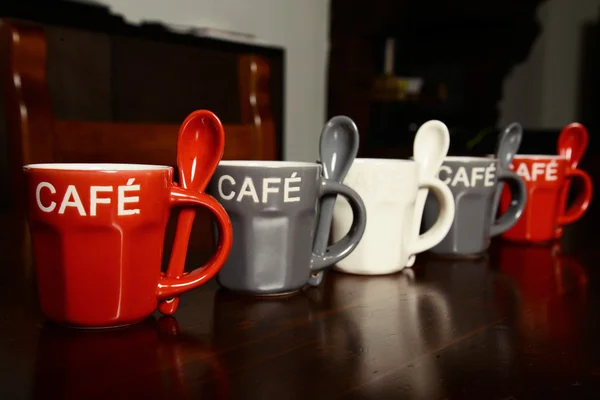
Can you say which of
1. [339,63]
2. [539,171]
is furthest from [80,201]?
[339,63]

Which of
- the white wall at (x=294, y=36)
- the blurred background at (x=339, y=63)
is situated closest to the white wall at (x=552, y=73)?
the blurred background at (x=339, y=63)

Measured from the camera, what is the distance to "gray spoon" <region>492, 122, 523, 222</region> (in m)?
0.78

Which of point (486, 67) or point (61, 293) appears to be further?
point (486, 67)

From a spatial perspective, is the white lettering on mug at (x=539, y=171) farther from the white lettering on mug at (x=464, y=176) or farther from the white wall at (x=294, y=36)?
the white wall at (x=294, y=36)

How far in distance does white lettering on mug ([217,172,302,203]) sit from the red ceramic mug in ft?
0.26

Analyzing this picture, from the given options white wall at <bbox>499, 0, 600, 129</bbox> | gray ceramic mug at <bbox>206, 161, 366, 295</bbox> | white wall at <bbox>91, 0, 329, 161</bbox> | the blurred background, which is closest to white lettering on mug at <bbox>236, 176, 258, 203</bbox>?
gray ceramic mug at <bbox>206, 161, 366, 295</bbox>

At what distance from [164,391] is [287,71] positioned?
3424mm

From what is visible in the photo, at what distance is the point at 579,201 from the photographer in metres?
0.91

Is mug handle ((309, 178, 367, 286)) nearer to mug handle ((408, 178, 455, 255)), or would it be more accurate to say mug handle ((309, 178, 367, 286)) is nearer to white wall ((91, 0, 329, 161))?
mug handle ((408, 178, 455, 255))

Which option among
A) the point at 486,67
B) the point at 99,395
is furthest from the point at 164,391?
the point at 486,67

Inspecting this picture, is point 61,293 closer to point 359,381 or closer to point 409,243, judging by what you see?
point 359,381

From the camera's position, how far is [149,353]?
38 centimetres

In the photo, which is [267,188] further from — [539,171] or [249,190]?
[539,171]

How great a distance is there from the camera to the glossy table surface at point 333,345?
0.33 m
